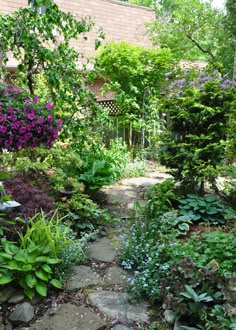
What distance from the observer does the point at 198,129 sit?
13.1 feet

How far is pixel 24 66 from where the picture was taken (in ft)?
13.5

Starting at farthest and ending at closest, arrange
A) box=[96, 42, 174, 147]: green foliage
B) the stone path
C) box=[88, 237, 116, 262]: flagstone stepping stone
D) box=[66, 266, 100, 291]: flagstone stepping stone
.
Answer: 1. box=[96, 42, 174, 147]: green foliage
2. box=[88, 237, 116, 262]: flagstone stepping stone
3. box=[66, 266, 100, 291]: flagstone stepping stone
4. the stone path

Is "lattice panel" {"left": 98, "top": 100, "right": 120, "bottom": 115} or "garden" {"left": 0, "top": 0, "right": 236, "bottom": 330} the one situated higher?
"lattice panel" {"left": 98, "top": 100, "right": 120, "bottom": 115}

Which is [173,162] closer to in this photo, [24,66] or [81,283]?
[81,283]

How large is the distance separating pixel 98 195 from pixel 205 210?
5.15 feet

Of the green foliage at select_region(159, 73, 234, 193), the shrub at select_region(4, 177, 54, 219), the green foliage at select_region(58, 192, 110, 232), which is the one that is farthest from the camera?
the green foliage at select_region(159, 73, 234, 193)

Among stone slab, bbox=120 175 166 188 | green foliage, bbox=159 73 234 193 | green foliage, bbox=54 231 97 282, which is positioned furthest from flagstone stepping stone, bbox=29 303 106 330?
stone slab, bbox=120 175 166 188

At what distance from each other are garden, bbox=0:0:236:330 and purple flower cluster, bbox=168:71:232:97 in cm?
2

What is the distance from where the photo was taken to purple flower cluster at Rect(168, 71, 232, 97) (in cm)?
395

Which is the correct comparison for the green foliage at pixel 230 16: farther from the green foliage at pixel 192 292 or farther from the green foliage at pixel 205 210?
the green foliage at pixel 192 292

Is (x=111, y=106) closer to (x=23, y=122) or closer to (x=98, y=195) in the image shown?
(x=98, y=195)

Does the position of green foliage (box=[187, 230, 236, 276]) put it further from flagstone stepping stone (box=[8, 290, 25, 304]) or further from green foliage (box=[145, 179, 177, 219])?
flagstone stepping stone (box=[8, 290, 25, 304])

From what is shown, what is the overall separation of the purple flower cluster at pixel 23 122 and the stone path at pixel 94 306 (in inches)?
46.5

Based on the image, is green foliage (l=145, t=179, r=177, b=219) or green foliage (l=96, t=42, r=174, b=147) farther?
green foliage (l=96, t=42, r=174, b=147)
